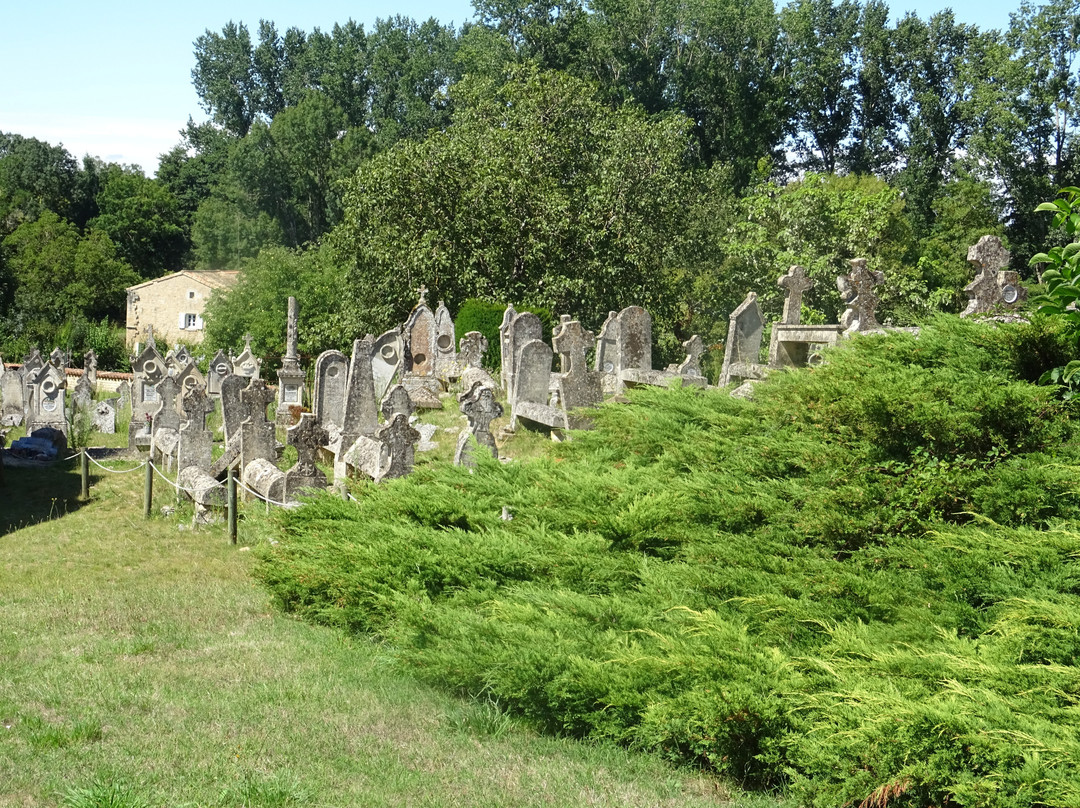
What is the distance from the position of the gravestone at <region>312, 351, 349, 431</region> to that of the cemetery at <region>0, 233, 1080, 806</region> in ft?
24.8

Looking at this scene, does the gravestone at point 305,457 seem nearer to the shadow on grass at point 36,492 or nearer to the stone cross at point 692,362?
the shadow on grass at point 36,492

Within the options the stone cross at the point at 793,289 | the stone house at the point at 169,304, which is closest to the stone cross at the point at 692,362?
the stone cross at the point at 793,289

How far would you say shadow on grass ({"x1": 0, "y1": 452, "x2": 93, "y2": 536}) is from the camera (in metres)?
13.9

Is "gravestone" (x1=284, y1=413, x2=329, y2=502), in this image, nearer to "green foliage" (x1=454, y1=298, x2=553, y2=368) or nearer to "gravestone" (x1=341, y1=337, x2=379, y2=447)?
"gravestone" (x1=341, y1=337, x2=379, y2=447)

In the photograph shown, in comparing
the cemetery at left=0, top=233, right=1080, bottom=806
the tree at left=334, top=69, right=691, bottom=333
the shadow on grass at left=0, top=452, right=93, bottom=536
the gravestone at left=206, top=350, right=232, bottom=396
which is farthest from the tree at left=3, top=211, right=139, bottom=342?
the cemetery at left=0, top=233, right=1080, bottom=806

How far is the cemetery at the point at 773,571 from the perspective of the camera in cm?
402

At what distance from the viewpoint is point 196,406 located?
1434 centimetres

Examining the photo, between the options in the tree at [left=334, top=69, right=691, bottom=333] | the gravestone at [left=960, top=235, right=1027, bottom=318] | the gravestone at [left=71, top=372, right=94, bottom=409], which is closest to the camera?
the gravestone at [left=960, top=235, right=1027, bottom=318]

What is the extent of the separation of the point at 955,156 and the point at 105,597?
42064mm

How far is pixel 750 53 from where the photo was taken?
4891cm

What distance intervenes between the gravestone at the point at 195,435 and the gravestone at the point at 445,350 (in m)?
7.32

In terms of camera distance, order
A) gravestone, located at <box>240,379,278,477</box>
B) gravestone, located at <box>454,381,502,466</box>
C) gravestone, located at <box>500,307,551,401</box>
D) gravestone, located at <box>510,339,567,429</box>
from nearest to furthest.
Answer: gravestone, located at <box>454,381,502,466</box> < gravestone, located at <box>240,379,278,477</box> < gravestone, located at <box>510,339,567,429</box> < gravestone, located at <box>500,307,551,401</box>

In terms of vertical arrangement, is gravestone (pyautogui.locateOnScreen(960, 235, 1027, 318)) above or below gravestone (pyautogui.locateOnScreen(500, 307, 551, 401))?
above

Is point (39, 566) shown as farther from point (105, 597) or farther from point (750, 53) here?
point (750, 53)
